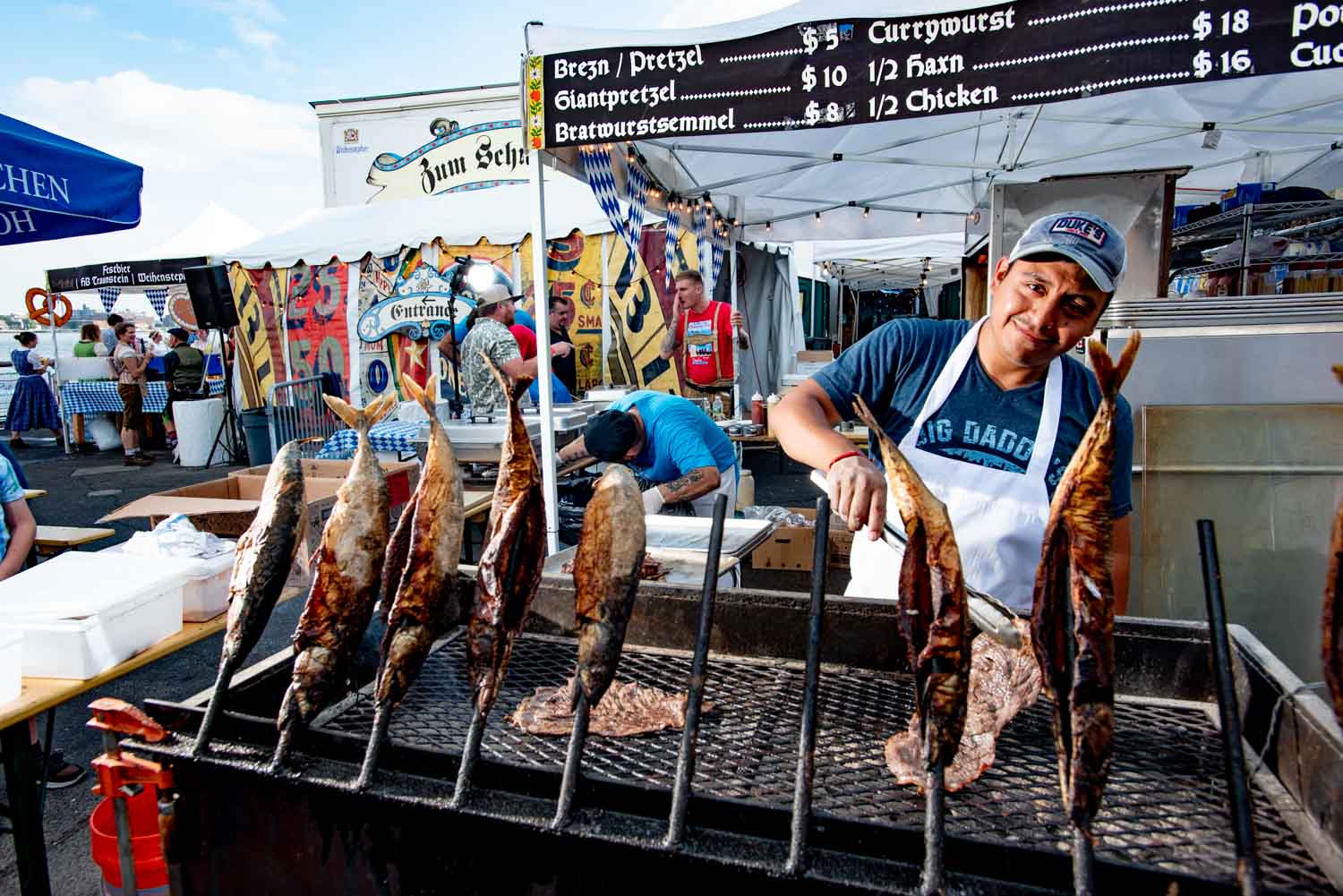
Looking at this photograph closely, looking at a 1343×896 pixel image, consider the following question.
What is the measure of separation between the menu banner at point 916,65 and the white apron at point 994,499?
47.9 inches

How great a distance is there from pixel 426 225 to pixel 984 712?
10788 millimetres

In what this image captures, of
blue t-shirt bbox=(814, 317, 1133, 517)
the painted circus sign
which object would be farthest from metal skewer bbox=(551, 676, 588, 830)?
the painted circus sign

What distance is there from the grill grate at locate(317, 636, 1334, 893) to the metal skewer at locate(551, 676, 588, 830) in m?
0.14

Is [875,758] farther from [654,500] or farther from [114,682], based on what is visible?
[114,682]

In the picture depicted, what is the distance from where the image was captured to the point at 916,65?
2918 mm

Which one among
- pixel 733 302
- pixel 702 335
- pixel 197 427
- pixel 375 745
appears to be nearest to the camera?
pixel 375 745

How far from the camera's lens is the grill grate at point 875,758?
122cm

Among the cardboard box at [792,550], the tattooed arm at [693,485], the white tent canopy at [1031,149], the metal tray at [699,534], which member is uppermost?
the white tent canopy at [1031,149]

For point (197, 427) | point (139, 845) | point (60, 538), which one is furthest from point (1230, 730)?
point (197, 427)

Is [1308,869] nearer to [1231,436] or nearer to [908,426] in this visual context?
[908,426]

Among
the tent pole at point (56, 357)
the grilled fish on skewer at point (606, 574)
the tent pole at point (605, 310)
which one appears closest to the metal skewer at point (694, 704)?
the grilled fish on skewer at point (606, 574)

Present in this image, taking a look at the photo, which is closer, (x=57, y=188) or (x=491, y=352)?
(x=57, y=188)

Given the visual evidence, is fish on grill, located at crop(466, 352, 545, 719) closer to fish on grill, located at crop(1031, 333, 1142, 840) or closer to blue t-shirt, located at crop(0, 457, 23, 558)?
fish on grill, located at crop(1031, 333, 1142, 840)

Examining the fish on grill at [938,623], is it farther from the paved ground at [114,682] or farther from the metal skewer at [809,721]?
the paved ground at [114,682]
